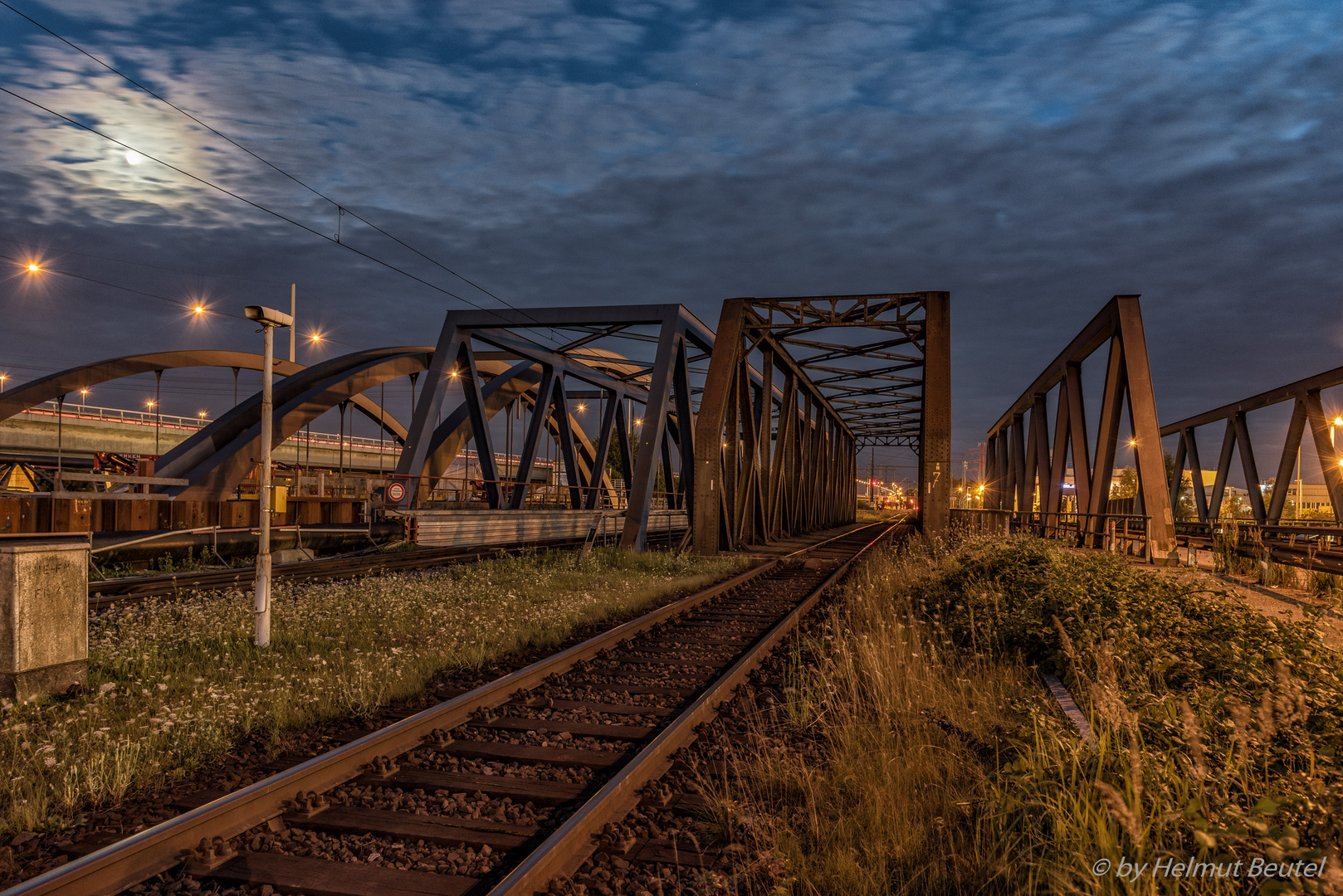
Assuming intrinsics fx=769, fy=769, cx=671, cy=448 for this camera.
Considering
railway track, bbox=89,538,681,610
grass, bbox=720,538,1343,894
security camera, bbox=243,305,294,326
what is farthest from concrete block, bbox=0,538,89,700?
grass, bbox=720,538,1343,894

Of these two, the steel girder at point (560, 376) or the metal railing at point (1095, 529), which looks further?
the steel girder at point (560, 376)

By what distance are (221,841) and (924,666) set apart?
536 centimetres

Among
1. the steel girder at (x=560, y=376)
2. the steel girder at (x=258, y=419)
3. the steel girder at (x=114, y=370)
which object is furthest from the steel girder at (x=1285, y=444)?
the steel girder at (x=114, y=370)

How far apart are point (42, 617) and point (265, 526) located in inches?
95.0

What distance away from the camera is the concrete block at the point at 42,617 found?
5.91 meters

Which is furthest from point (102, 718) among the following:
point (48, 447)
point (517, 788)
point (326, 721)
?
point (48, 447)

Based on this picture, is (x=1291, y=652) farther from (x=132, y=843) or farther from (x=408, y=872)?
(x=132, y=843)

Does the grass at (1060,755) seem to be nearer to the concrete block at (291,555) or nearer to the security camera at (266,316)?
the security camera at (266,316)

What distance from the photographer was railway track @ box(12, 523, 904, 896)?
11.8 ft

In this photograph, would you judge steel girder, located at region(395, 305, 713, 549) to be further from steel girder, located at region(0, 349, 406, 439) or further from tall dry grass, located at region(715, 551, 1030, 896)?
tall dry grass, located at region(715, 551, 1030, 896)

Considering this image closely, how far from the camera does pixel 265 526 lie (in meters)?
8.42

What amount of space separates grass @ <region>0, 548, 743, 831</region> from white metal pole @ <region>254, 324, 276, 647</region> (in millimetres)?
290

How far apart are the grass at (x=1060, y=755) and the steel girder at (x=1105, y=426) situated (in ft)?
21.7

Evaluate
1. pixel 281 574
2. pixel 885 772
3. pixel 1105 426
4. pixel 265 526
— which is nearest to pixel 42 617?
pixel 265 526
